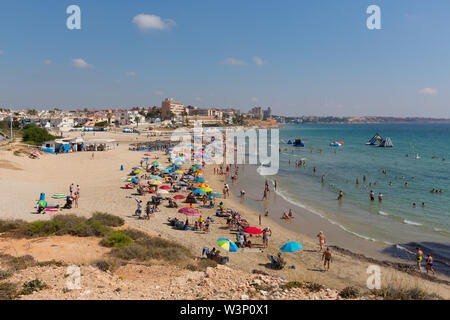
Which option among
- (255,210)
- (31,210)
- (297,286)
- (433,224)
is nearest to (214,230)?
(255,210)

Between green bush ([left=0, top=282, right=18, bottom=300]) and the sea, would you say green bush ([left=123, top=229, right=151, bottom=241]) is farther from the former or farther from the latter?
the sea

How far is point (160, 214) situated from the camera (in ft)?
52.3

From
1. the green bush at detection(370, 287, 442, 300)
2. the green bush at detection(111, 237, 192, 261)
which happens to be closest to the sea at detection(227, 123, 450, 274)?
the green bush at detection(370, 287, 442, 300)

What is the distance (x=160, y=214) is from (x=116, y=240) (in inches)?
225

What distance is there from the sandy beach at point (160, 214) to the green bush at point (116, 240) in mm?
2316

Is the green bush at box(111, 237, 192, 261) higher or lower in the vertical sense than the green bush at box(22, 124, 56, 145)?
lower

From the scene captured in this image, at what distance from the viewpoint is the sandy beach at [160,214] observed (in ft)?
33.6

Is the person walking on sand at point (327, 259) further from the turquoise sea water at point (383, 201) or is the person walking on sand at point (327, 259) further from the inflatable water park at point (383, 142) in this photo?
the inflatable water park at point (383, 142)

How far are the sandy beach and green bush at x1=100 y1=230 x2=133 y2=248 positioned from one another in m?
2.32

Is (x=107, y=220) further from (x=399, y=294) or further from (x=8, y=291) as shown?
(x=399, y=294)

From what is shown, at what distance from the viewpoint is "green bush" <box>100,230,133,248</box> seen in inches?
397

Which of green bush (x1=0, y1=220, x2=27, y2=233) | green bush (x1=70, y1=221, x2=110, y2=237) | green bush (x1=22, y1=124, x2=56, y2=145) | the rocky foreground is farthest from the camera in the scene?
green bush (x1=22, y1=124, x2=56, y2=145)
